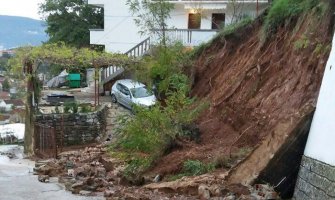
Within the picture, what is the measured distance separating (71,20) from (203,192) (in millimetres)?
31421

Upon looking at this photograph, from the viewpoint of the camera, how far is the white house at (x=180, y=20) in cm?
2639

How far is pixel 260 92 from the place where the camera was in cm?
1101

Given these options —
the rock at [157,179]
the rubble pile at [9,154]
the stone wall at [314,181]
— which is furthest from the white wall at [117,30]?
the stone wall at [314,181]

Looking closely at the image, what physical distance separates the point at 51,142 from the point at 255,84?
8.58 meters

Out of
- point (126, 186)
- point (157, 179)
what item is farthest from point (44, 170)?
point (157, 179)

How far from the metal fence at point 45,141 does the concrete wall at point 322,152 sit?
10493 millimetres

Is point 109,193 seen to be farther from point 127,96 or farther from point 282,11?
point 127,96

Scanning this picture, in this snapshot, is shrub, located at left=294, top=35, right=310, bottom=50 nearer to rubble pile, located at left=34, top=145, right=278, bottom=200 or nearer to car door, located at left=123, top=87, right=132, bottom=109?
rubble pile, located at left=34, top=145, right=278, bottom=200

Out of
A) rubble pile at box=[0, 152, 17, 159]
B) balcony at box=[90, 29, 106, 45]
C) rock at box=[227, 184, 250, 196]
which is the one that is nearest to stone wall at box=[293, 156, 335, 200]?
rock at box=[227, 184, 250, 196]

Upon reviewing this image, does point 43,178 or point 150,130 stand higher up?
point 150,130

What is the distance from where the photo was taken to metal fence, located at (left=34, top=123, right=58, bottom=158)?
16.2 m

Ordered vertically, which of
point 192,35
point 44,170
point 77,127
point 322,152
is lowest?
point 77,127

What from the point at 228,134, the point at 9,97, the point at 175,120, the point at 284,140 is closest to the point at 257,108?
the point at 228,134

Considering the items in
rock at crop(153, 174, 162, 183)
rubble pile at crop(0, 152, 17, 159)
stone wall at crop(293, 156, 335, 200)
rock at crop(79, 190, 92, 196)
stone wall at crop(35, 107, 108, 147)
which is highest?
stone wall at crop(293, 156, 335, 200)
